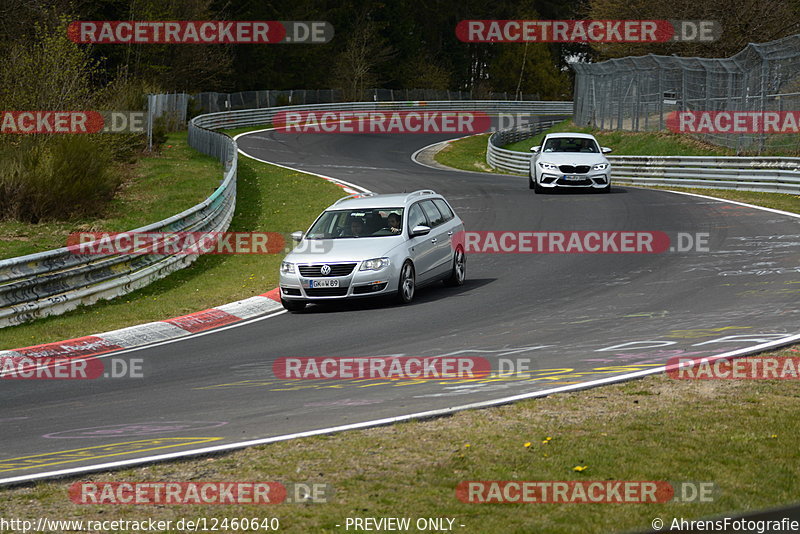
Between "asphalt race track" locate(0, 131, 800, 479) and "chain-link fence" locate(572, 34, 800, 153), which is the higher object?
"chain-link fence" locate(572, 34, 800, 153)

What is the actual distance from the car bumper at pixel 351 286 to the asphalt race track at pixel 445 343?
0.89ft

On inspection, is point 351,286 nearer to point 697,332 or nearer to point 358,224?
point 358,224

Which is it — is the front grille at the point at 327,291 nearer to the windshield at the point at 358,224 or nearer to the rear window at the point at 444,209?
the windshield at the point at 358,224

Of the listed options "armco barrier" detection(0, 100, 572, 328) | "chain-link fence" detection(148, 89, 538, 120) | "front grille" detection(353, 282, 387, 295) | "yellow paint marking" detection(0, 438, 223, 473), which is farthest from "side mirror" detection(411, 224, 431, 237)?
"chain-link fence" detection(148, 89, 538, 120)

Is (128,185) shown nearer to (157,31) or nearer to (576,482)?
(576,482)

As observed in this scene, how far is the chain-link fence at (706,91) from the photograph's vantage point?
2880 cm

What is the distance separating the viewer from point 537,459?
6559 mm

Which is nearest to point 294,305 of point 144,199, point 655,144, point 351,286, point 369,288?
point 351,286

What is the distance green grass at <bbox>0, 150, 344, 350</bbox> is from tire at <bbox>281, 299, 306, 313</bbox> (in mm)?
1210

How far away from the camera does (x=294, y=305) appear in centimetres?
1459

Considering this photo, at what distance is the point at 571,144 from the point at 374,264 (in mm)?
15145

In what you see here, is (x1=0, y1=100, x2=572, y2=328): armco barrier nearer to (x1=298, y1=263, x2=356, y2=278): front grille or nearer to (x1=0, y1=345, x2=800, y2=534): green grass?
(x1=298, y1=263, x2=356, y2=278): front grille

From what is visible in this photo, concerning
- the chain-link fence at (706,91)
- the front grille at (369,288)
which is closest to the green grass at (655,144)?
the chain-link fence at (706,91)

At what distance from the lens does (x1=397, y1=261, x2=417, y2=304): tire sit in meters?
14.3
